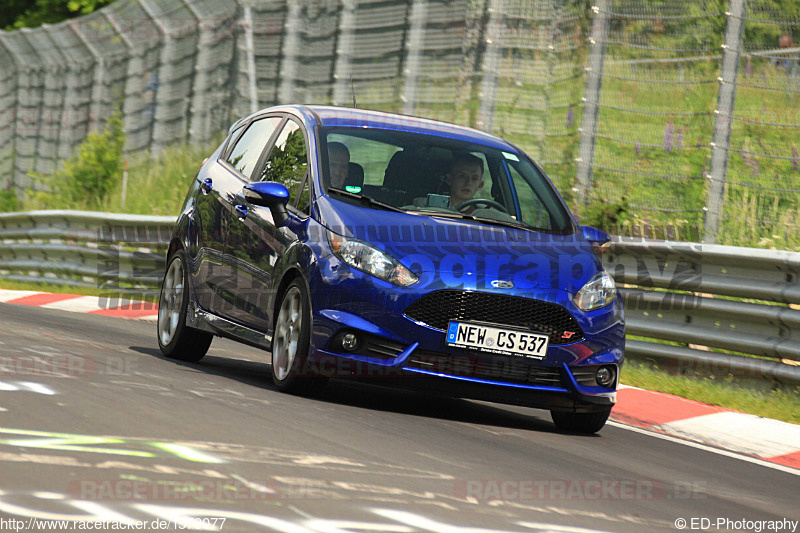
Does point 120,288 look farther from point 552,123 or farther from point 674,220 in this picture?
point 674,220

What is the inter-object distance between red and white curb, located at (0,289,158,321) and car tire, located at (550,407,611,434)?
282 inches

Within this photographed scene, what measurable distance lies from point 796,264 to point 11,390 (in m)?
5.43

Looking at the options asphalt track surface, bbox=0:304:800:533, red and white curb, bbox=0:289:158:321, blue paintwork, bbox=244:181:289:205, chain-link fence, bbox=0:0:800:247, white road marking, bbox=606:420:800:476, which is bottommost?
red and white curb, bbox=0:289:158:321

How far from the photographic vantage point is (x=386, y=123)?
862cm

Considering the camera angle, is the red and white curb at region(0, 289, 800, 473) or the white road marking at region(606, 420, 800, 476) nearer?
the white road marking at region(606, 420, 800, 476)

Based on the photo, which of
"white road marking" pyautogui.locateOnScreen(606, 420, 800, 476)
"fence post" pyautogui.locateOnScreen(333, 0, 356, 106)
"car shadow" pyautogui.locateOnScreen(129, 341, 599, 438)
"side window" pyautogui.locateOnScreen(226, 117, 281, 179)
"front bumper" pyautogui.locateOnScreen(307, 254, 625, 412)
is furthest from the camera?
"fence post" pyautogui.locateOnScreen(333, 0, 356, 106)

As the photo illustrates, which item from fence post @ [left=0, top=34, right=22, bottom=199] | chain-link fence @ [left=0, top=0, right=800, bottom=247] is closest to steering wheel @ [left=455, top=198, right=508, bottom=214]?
chain-link fence @ [left=0, top=0, right=800, bottom=247]

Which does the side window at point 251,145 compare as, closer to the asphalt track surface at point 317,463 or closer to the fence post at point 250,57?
the asphalt track surface at point 317,463

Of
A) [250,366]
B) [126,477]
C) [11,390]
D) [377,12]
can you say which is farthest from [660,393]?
[377,12]

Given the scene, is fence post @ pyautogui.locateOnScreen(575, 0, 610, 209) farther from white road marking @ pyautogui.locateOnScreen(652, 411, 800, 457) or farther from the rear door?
the rear door

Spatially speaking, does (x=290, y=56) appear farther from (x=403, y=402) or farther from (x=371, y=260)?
(x=371, y=260)

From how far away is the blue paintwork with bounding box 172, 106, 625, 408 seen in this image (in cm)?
712

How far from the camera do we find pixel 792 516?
5762mm

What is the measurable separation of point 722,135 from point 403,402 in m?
5.17
